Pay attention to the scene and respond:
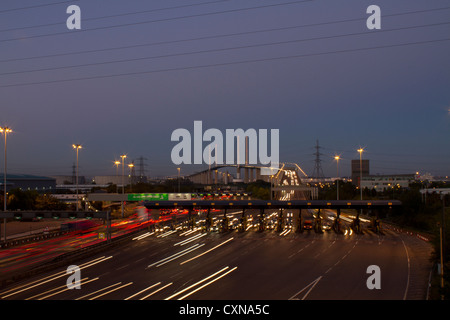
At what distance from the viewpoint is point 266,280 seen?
1952 centimetres

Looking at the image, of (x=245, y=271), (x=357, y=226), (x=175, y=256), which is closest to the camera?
(x=245, y=271)

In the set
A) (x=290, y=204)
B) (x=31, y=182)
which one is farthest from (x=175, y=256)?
(x=31, y=182)

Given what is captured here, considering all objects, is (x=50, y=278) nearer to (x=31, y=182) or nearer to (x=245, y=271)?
(x=245, y=271)

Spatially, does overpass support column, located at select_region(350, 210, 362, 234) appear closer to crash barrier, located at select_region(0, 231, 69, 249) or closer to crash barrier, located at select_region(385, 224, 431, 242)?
crash barrier, located at select_region(385, 224, 431, 242)

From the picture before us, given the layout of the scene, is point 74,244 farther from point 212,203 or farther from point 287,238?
point 287,238

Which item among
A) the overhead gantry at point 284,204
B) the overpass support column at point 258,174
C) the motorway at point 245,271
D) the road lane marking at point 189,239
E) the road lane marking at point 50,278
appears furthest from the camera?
the overpass support column at point 258,174

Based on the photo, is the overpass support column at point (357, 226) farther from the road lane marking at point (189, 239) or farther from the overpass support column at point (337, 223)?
the road lane marking at point (189, 239)

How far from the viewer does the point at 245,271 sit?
71.3 ft

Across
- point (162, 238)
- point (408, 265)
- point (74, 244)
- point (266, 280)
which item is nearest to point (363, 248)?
point (408, 265)

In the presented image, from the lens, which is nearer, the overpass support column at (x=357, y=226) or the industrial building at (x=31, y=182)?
the overpass support column at (x=357, y=226)

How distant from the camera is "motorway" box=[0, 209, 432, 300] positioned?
16969 millimetres

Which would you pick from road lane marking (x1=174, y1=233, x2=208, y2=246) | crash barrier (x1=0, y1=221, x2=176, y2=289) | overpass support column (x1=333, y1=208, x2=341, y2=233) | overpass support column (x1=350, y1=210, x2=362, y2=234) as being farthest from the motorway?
overpass support column (x1=333, y1=208, x2=341, y2=233)

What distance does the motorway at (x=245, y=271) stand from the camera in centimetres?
1697

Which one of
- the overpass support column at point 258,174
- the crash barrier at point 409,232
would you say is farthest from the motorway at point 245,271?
the overpass support column at point 258,174
